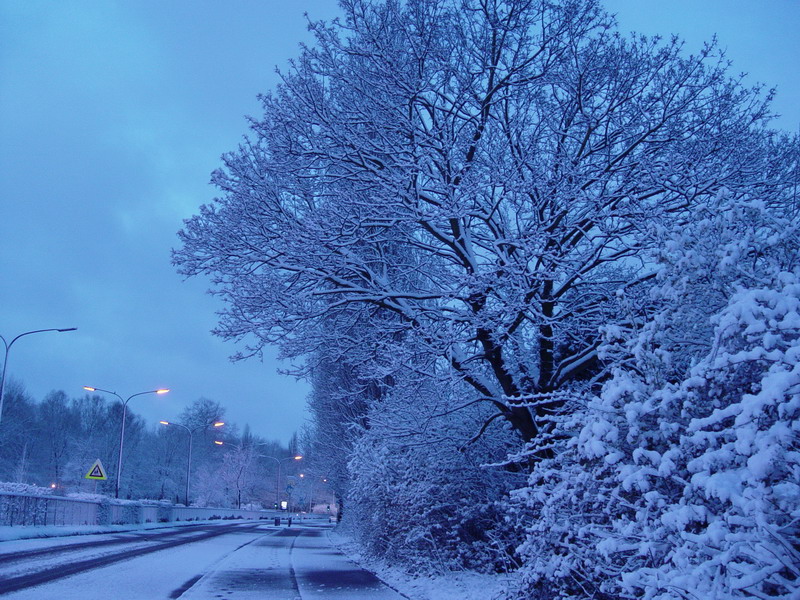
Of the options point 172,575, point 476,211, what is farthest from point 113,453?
point 476,211

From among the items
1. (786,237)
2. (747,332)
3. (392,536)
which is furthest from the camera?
(392,536)

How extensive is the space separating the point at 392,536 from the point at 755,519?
12450 mm

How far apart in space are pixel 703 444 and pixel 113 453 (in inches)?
2990

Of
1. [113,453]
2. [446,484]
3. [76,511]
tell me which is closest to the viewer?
[446,484]

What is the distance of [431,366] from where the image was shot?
1048 cm

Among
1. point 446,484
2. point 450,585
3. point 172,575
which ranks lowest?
point 450,585

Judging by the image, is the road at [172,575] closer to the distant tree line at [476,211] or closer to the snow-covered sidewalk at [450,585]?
the snow-covered sidewalk at [450,585]

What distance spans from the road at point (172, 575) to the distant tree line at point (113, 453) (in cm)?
4767

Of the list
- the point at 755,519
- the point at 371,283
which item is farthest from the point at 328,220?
the point at 755,519

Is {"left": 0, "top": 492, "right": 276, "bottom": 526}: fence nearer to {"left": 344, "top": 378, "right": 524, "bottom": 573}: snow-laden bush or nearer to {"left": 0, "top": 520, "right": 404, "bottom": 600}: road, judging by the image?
{"left": 0, "top": 520, "right": 404, "bottom": 600}: road

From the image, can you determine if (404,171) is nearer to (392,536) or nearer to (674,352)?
(674,352)

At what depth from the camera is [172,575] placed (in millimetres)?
12000

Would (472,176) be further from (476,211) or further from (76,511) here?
(76,511)

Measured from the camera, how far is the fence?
21595 millimetres
